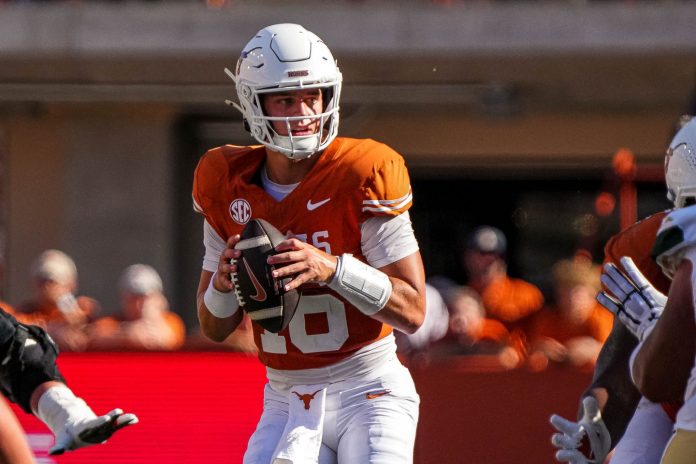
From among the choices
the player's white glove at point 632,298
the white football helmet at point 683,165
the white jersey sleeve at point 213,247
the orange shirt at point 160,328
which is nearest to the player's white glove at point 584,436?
the player's white glove at point 632,298

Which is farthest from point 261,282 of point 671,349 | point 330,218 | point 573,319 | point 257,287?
point 573,319

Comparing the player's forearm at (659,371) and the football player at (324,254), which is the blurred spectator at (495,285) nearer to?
the football player at (324,254)

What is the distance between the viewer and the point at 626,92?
1245cm

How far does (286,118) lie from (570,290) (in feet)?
14.2

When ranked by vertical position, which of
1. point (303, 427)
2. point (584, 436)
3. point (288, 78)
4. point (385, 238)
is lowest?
point (584, 436)

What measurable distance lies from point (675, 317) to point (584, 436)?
36.5 inches

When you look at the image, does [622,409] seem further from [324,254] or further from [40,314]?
[40,314]

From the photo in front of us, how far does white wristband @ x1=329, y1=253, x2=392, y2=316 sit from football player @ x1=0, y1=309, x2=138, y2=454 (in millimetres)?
725

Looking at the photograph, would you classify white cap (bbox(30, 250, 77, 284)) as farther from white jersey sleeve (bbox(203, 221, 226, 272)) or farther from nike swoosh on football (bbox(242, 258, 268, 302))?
nike swoosh on football (bbox(242, 258, 268, 302))

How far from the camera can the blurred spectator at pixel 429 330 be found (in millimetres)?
7172

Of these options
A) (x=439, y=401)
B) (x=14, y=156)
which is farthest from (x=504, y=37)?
(x=439, y=401)

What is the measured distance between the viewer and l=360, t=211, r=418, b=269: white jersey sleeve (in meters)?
3.94

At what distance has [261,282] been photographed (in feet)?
12.2

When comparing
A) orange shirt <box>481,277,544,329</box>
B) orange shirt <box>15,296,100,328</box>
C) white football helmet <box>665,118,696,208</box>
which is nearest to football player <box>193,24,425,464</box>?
white football helmet <box>665,118,696,208</box>
